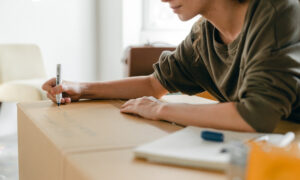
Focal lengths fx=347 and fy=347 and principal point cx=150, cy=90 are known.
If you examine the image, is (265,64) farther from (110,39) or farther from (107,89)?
(110,39)

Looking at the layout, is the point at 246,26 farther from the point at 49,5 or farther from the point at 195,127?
the point at 49,5

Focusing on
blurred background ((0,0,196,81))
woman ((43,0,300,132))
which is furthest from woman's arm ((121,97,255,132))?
blurred background ((0,0,196,81))

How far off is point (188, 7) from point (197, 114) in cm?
36

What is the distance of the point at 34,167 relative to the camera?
79 centimetres

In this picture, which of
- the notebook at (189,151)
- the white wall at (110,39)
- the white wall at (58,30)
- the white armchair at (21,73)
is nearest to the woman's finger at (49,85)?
the notebook at (189,151)

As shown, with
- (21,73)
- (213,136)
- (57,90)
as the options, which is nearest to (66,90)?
(57,90)

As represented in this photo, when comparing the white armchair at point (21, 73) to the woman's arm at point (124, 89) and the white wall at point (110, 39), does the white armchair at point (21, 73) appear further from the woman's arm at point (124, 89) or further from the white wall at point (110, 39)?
the woman's arm at point (124, 89)

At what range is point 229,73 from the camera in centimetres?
97

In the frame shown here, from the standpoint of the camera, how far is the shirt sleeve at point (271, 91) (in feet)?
2.34

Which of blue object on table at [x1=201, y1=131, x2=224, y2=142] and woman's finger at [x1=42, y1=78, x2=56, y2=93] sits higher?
blue object on table at [x1=201, y1=131, x2=224, y2=142]

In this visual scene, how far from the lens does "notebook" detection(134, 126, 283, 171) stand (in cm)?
53

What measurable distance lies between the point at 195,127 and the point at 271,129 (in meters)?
0.16

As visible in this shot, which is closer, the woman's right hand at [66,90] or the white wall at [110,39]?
the woman's right hand at [66,90]

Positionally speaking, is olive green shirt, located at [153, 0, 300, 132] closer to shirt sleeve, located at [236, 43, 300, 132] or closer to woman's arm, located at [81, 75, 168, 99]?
shirt sleeve, located at [236, 43, 300, 132]
